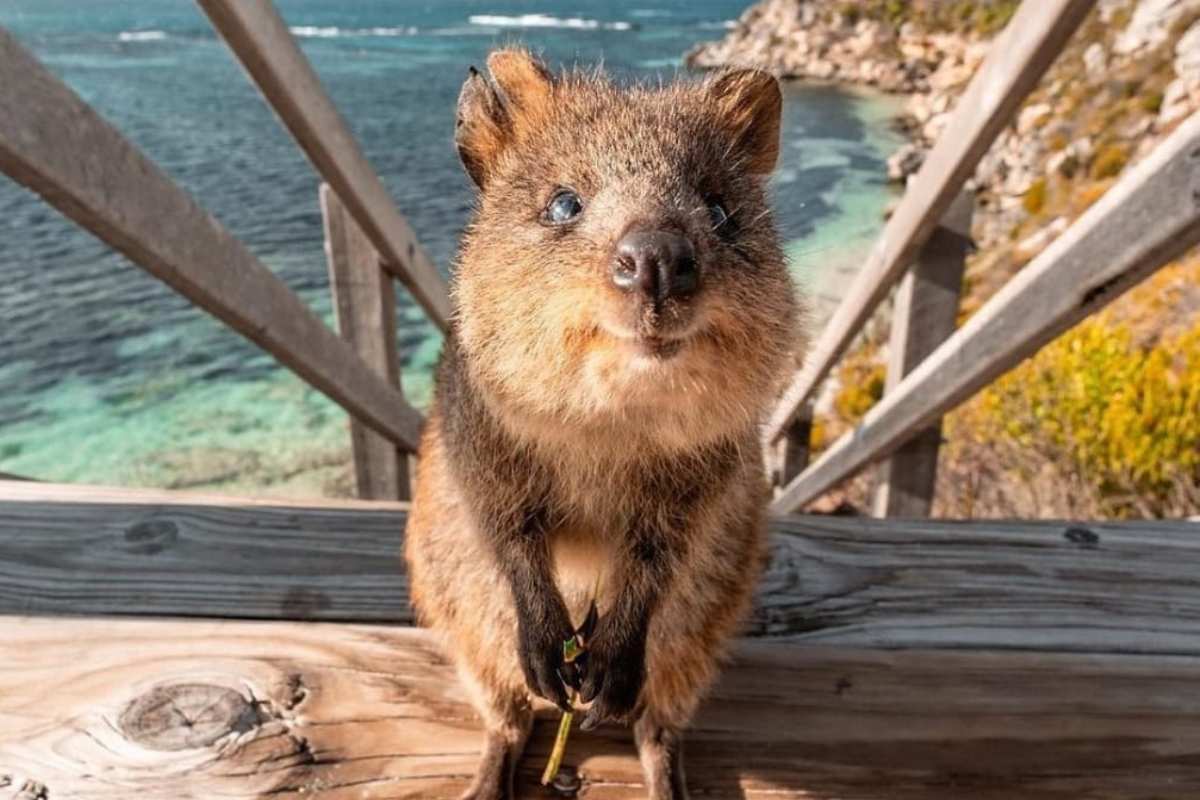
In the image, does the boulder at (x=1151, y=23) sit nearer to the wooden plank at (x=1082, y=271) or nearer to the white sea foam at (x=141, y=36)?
the wooden plank at (x=1082, y=271)

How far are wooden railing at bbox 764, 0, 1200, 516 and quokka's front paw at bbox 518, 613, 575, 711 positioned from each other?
0.59m

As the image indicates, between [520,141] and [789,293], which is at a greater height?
[520,141]

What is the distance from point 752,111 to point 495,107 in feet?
1.54

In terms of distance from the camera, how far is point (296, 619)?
6.00 ft

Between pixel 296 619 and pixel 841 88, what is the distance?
1554 inches

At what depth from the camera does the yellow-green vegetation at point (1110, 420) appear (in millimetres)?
5859

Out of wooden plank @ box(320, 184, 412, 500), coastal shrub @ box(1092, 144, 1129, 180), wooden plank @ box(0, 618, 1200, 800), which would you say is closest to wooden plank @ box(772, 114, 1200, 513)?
wooden plank @ box(0, 618, 1200, 800)

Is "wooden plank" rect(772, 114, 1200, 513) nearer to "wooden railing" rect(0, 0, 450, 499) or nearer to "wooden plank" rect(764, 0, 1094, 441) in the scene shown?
"wooden plank" rect(764, 0, 1094, 441)

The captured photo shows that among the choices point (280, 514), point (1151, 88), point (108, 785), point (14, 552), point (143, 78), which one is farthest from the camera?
point (143, 78)

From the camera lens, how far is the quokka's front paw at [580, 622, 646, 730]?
62.4 inches

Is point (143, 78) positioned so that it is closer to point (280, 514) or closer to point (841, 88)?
point (841, 88)

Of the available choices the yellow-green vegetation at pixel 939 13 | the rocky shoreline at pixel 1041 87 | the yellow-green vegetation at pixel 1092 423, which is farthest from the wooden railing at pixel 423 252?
the yellow-green vegetation at pixel 939 13

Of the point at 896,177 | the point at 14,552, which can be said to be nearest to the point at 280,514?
the point at 14,552

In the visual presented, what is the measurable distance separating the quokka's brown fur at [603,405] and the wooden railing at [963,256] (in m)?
0.36
